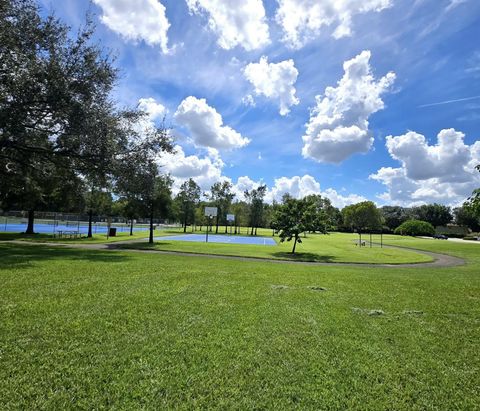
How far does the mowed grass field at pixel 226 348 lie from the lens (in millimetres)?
3264

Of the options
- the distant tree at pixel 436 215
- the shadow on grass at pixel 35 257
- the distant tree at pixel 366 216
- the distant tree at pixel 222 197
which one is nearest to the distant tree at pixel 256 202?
the distant tree at pixel 222 197

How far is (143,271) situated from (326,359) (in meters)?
7.94

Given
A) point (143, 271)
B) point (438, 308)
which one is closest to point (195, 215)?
point (143, 271)

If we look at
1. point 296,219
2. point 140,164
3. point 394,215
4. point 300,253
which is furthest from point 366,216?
point 140,164

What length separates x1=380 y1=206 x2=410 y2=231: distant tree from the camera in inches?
4289

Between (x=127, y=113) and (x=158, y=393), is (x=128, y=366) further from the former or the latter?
(x=127, y=113)

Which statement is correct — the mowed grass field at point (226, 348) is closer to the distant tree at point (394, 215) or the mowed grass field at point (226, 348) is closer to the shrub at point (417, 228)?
the shrub at point (417, 228)

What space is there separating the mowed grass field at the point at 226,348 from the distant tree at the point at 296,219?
53.0 ft

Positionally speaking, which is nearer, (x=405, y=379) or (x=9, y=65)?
(x=405, y=379)

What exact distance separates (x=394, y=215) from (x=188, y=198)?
8843 centimetres

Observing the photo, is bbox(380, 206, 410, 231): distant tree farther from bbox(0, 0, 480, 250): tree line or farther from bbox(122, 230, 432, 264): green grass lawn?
bbox(0, 0, 480, 250): tree line

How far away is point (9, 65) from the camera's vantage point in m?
13.9

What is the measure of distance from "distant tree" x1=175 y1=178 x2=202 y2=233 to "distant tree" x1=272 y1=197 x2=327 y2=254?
4005 cm

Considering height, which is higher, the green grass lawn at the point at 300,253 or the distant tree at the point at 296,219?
the distant tree at the point at 296,219
